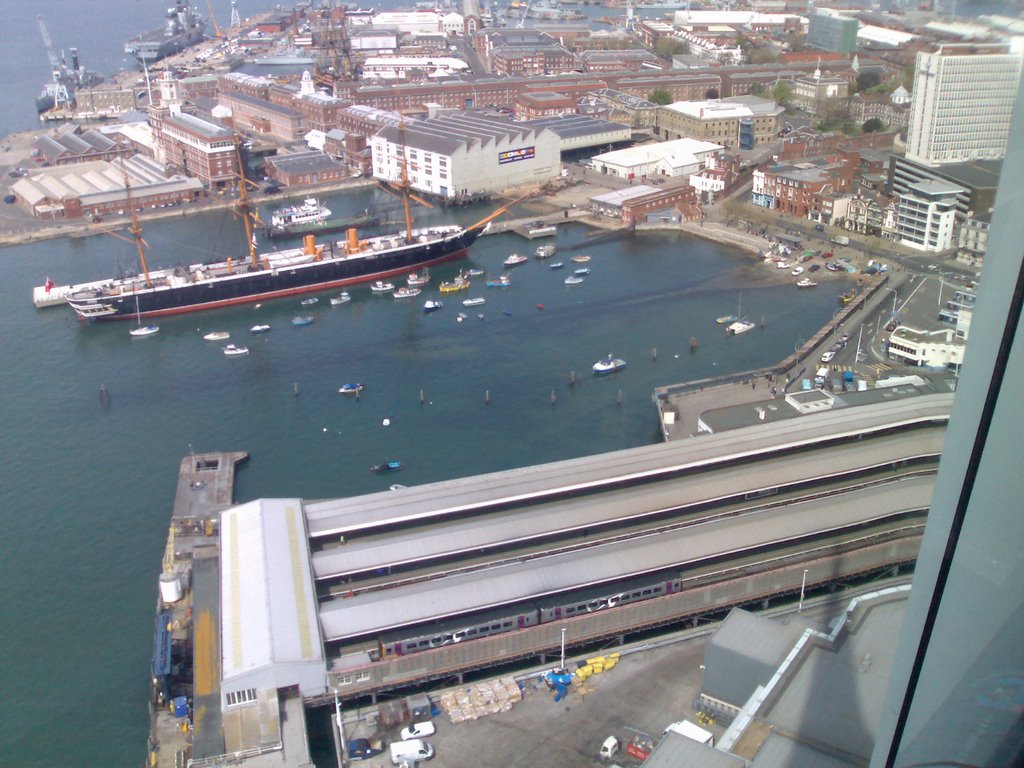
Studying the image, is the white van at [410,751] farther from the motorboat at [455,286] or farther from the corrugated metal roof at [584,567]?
the motorboat at [455,286]

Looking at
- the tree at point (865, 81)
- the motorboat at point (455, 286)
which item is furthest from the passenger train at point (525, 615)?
the tree at point (865, 81)

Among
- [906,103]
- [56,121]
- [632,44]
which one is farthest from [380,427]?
[632,44]

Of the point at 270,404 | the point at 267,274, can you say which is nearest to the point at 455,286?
the point at 267,274

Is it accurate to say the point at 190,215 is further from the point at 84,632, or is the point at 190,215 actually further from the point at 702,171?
the point at 84,632

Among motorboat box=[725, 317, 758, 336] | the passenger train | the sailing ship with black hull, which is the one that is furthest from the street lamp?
the sailing ship with black hull

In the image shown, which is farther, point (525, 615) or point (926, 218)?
point (926, 218)

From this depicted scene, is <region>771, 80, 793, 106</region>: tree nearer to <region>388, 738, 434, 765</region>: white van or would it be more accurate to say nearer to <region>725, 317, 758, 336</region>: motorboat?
<region>725, 317, 758, 336</region>: motorboat

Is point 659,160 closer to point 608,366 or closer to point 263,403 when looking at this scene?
point 608,366
